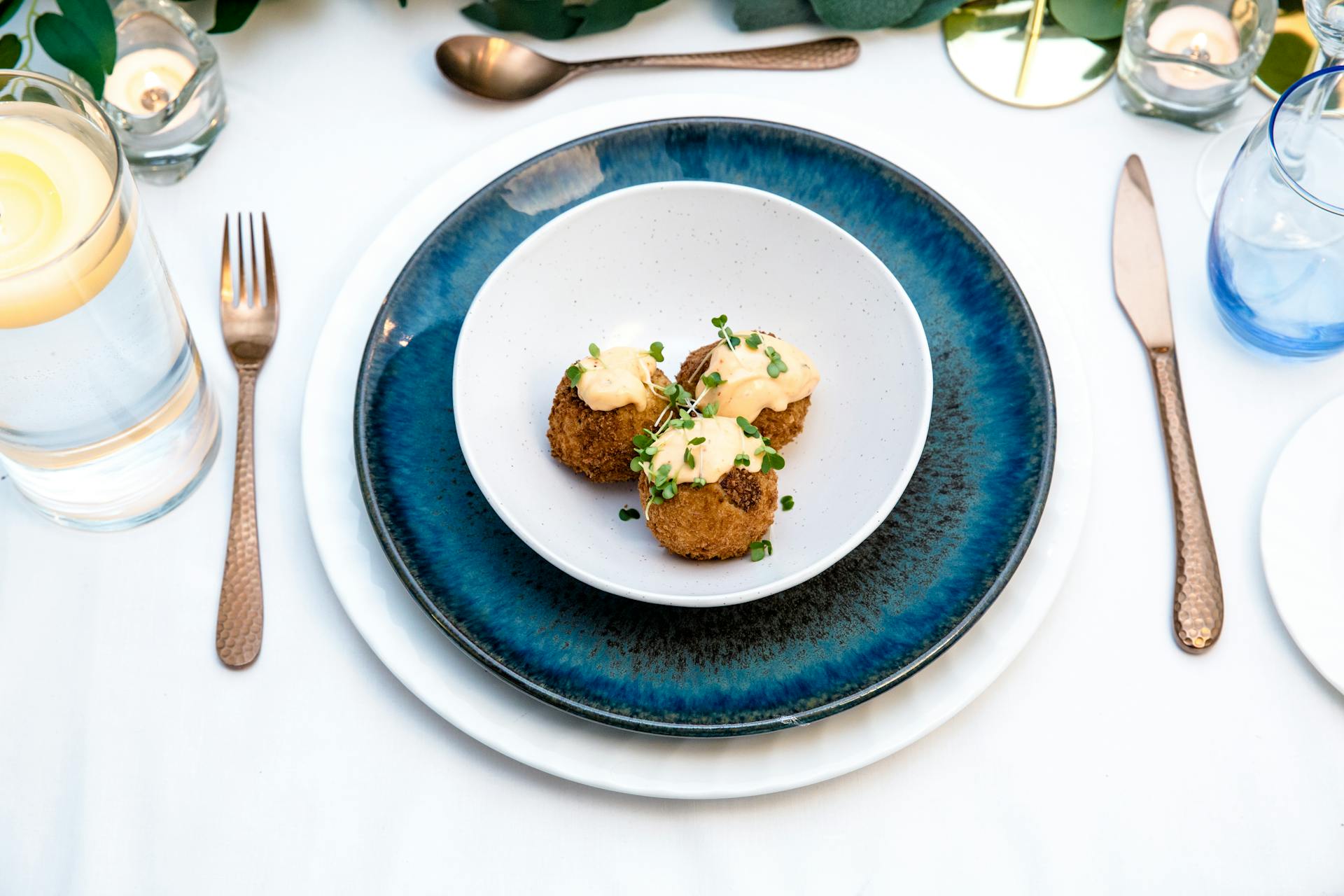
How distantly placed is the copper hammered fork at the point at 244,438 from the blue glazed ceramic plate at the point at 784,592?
18 centimetres

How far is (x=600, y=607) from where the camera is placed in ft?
3.52

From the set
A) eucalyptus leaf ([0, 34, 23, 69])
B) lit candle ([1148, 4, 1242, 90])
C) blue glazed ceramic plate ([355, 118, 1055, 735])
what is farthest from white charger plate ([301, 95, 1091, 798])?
eucalyptus leaf ([0, 34, 23, 69])

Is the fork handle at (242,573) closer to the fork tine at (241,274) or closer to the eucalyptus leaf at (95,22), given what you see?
the fork tine at (241,274)

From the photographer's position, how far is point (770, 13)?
1.51 m

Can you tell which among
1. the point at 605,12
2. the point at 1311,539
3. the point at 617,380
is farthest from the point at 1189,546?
the point at 605,12

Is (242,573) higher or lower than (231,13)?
lower

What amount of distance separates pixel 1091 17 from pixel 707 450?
3.07 feet

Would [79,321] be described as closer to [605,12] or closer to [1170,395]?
[605,12]

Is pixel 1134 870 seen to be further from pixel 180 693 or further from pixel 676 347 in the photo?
pixel 180 693

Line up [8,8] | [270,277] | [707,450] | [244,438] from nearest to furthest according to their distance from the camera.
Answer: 1. [707,450]
2. [244,438]
3. [270,277]
4. [8,8]

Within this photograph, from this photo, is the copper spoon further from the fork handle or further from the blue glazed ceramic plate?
the fork handle

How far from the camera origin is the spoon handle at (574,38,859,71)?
4.90 feet

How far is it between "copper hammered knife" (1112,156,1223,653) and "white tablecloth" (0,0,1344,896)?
2cm

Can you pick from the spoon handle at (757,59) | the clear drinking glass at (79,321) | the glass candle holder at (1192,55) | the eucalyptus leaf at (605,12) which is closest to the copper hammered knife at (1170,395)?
the glass candle holder at (1192,55)
